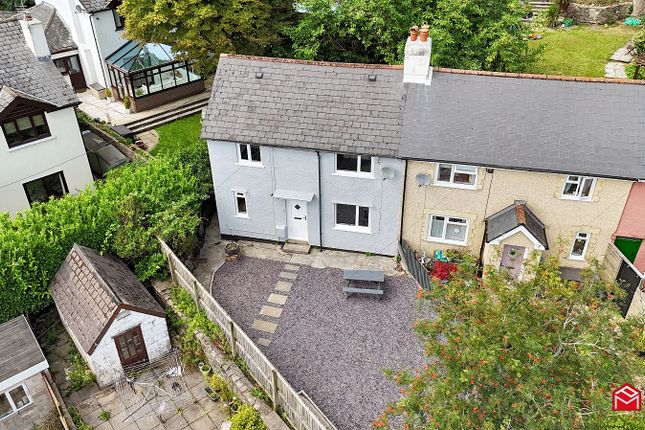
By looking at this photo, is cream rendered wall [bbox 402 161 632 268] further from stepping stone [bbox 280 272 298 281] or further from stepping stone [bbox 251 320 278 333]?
stepping stone [bbox 251 320 278 333]

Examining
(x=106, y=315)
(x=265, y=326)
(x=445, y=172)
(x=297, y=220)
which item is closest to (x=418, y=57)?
(x=445, y=172)

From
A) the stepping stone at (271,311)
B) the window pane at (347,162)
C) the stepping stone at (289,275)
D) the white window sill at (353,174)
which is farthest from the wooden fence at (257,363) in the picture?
the window pane at (347,162)

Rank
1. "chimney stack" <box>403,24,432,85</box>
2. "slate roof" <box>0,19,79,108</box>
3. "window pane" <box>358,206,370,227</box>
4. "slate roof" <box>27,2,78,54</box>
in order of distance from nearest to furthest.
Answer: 1. "chimney stack" <box>403,24,432,85</box>
2. "window pane" <box>358,206,370,227</box>
3. "slate roof" <box>0,19,79,108</box>
4. "slate roof" <box>27,2,78,54</box>

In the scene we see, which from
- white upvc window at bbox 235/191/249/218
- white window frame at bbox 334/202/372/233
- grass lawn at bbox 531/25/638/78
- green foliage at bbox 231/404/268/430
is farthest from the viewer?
grass lawn at bbox 531/25/638/78

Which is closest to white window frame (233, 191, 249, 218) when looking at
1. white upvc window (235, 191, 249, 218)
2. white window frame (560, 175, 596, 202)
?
white upvc window (235, 191, 249, 218)

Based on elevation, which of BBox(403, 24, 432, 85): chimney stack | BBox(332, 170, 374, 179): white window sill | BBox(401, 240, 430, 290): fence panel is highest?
BBox(403, 24, 432, 85): chimney stack

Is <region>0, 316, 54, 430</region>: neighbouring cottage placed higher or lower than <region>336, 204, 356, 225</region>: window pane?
lower

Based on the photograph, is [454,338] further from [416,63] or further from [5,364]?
[5,364]

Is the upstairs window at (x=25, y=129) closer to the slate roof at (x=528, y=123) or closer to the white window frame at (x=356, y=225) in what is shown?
the white window frame at (x=356, y=225)
